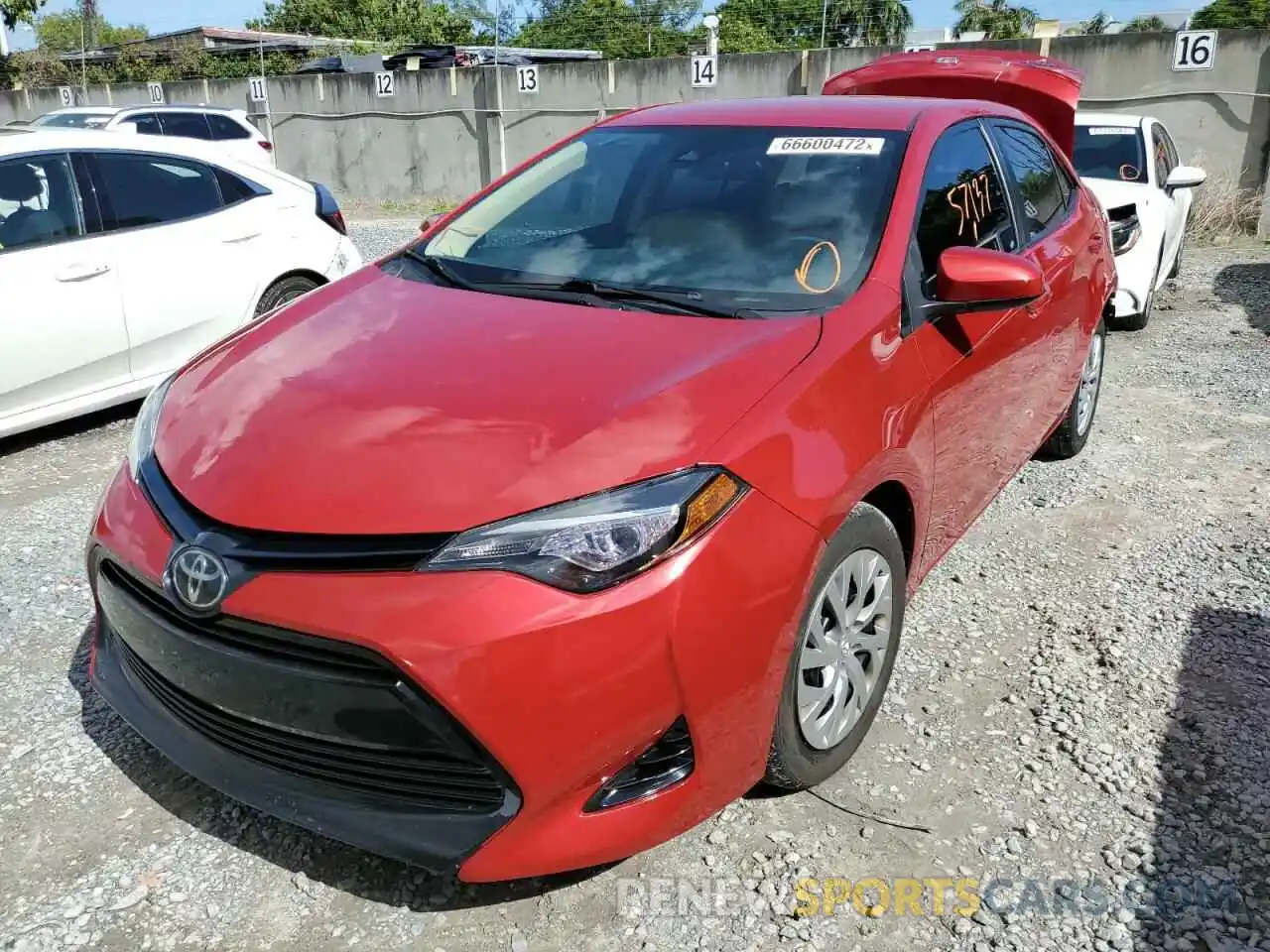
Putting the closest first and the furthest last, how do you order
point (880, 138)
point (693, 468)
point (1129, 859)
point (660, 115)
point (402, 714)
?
point (402, 714), point (693, 468), point (1129, 859), point (880, 138), point (660, 115)

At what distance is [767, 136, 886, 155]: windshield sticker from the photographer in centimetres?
311

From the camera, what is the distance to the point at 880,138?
3131 mm

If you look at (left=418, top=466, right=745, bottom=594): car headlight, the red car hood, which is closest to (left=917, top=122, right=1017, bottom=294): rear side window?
the red car hood

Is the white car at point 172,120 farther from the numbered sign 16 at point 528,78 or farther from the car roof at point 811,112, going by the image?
the car roof at point 811,112

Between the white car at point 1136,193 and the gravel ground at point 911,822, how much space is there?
3496 mm

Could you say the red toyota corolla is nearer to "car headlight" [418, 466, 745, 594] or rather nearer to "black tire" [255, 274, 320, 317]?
"car headlight" [418, 466, 745, 594]

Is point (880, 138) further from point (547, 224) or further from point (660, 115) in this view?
point (547, 224)

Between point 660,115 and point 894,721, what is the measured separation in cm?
221

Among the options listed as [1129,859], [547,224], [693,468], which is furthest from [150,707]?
[1129,859]

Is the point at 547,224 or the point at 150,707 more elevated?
the point at 547,224

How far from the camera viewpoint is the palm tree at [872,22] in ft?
65.7

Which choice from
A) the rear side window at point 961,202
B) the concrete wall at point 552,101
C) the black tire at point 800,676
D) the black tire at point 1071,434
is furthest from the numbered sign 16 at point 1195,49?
the black tire at point 800,676

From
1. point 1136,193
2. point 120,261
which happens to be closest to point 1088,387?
point 1136,193

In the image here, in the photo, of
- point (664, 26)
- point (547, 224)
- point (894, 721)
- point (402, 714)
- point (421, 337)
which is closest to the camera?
point (402, 714)
